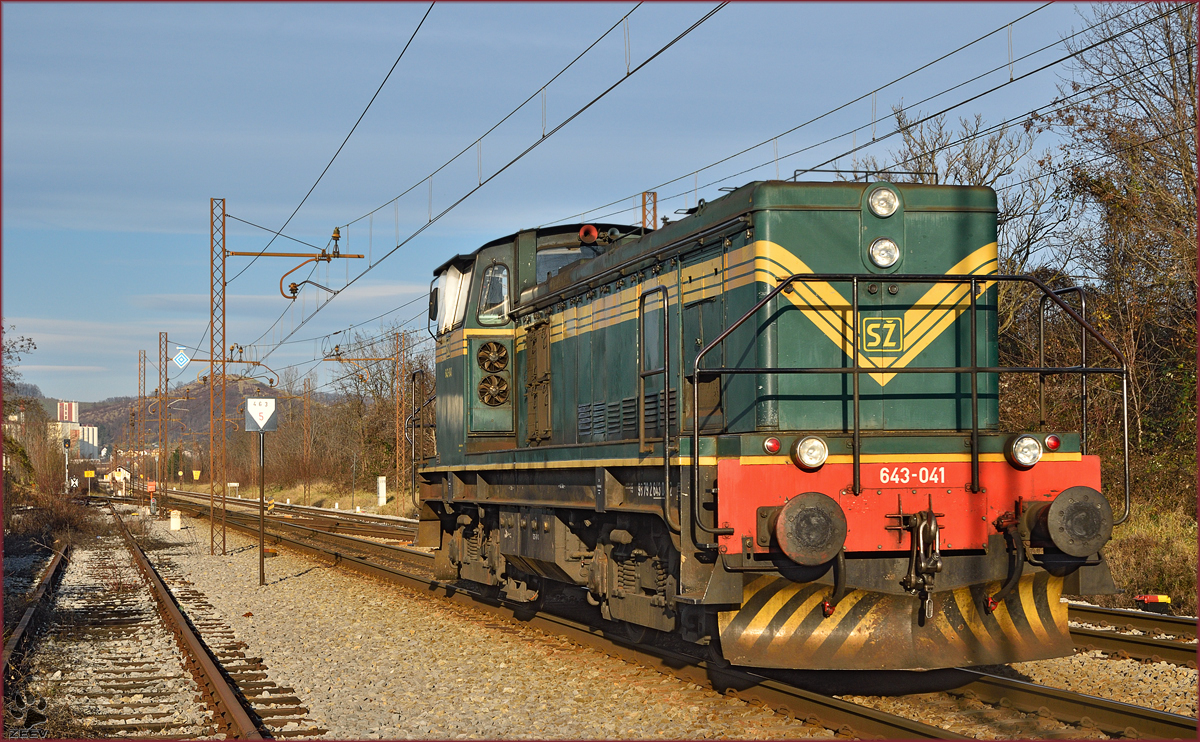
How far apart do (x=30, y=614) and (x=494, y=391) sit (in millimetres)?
5478

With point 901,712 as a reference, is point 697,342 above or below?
above

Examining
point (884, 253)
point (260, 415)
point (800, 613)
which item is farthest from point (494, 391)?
point (260, 415)

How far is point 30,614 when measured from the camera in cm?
1097

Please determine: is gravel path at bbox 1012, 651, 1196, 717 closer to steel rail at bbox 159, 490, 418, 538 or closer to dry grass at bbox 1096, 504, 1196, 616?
dry grass at bbox 1096, 504, 1196, 616

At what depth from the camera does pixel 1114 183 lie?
17547 mm

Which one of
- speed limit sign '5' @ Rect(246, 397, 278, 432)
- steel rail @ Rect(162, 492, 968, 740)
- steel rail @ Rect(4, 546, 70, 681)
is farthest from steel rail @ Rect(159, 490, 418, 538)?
steel rail @ Rect(162, 492, 968, 740)

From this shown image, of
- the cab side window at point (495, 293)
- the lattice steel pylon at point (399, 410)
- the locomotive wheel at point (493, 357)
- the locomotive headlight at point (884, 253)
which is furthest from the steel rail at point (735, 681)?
the lattice steel pylon at point (399, 410)

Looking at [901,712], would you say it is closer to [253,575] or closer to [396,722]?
[396,722]

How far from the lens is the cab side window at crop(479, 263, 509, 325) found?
1115 cm

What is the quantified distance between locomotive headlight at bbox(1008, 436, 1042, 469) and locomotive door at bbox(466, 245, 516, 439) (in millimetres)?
5848

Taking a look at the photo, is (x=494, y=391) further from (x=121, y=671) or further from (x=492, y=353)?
(x=121, y=671)

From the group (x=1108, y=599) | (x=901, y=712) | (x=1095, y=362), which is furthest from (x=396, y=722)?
(x=1095, y=362)

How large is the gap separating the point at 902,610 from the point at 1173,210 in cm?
1298

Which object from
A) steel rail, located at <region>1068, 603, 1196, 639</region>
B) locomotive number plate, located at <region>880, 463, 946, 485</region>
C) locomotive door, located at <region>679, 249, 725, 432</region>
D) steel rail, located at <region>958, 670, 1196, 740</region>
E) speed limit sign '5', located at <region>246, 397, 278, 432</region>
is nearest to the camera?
steel rail, located at <region>958, 670, 1196, 740</region>
